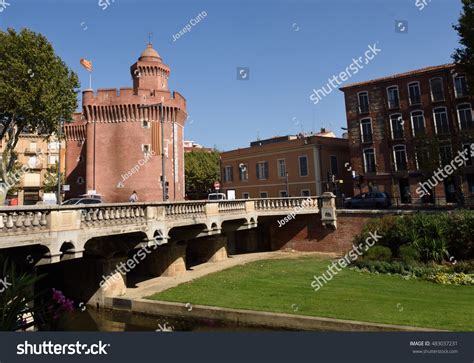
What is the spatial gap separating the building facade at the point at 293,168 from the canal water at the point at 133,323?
88.7 feet

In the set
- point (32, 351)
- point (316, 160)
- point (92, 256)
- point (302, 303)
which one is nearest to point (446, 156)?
point (316, 160)

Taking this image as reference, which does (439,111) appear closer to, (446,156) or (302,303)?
(446,156)

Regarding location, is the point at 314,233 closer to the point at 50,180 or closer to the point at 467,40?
the point at 467,40

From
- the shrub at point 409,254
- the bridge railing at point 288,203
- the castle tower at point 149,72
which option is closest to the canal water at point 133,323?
the shrub at point 409,254

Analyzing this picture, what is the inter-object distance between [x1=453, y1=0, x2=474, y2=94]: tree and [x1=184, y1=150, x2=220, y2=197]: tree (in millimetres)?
40324

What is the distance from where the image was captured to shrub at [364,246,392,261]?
2134cm

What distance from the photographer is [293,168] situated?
1665 inches

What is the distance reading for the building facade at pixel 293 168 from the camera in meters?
40.7

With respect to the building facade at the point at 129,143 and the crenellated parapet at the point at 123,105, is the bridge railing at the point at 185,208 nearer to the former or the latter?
the building facade at the point at 129,143

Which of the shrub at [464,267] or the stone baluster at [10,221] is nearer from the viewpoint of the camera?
the stone baluster at [10,221]

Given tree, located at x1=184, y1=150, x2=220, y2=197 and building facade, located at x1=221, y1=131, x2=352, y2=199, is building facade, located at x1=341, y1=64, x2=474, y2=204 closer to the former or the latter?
building facade, located at x1=221, y1=131, x2=352, y2=199

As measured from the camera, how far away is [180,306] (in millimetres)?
14977

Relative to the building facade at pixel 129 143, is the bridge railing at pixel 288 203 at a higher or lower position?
lower

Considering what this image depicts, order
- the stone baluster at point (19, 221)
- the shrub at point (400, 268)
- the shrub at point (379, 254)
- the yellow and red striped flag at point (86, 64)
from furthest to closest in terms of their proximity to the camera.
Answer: the yellow and red striped flag at point (86, 64), the shrub at point (379, 254), the shrub at point (400, 268), the stone baluster at point (19, 221)
